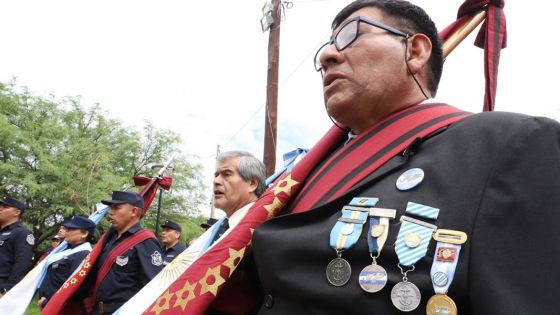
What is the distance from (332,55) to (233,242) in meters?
0.75

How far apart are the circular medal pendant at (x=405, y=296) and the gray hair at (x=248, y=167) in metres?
2.82

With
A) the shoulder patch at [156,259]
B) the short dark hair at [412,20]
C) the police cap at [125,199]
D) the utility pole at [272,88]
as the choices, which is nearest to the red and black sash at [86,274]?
the shoulder patch at [156,259]

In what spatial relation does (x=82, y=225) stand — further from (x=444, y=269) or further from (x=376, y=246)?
(x=444, y=269)

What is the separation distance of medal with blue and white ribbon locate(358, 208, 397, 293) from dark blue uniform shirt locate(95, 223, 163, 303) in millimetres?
4385

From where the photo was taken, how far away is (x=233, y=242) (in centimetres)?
160

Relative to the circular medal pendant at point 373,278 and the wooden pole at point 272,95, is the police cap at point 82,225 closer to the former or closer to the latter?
the wooden pole at point 272,95

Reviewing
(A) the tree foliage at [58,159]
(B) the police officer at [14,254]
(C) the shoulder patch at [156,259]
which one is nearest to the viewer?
(C) the shoulder patch at [156,259]

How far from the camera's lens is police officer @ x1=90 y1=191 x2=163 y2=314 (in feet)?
16.4

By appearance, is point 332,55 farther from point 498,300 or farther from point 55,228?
point 55,228

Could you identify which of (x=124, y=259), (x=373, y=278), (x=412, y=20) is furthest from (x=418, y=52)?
(x=124, y=259)

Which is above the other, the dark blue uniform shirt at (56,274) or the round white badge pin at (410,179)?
the round white badge pin at (410,179)

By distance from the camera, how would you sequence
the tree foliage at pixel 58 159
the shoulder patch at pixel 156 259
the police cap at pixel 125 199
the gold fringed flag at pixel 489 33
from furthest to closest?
the tree foliage at pixel 58 159 < the police cap at pixel 125 199 < the shoulder patch at pixel 156 259 < the gold fringed flag at pixel 489 33

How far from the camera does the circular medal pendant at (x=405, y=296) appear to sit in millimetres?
1034

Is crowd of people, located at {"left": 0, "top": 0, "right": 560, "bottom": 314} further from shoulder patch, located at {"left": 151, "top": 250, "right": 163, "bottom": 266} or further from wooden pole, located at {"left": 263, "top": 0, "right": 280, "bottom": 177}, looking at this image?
wooden pole, located at {"left": 263, "top": 0, "right": 280, "bottom": 177}
